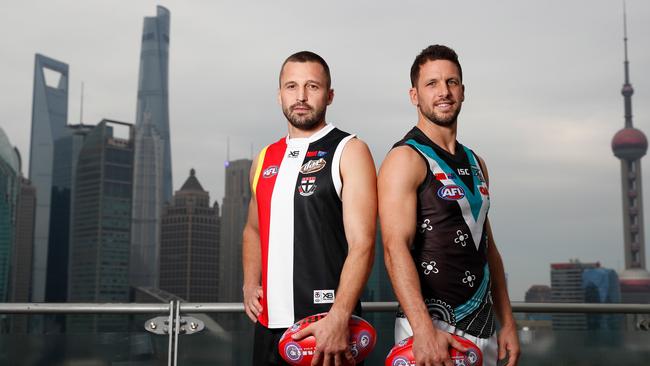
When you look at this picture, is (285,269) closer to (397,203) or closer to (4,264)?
(397,203)

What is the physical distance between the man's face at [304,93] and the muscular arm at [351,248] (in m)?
0.19

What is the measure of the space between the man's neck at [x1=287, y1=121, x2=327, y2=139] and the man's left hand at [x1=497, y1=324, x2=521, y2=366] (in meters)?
1.09

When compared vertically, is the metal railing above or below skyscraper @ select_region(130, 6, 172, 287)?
below

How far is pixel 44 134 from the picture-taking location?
15875 cm

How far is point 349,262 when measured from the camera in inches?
106

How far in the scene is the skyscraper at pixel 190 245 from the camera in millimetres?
148500

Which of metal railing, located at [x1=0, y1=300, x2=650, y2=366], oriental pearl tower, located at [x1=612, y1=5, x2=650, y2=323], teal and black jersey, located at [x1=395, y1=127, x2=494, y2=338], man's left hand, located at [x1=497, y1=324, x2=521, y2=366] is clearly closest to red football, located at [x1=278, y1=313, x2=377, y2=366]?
teal and black jersey, located at [x1=395, y1=127, x2=494, y2=338]

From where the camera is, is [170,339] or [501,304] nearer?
→ [501,304]

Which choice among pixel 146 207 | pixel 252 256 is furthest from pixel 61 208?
pixel 252 256

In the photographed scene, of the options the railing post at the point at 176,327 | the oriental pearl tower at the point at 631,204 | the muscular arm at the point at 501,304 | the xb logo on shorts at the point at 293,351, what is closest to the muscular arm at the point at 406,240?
the xb logo on shorts at the point at 293,351

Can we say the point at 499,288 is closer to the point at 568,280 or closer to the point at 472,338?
the point at 472,338

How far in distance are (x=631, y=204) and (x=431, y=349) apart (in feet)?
487

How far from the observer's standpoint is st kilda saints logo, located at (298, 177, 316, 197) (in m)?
2.88

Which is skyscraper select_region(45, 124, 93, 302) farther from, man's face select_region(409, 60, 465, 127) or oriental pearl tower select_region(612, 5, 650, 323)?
man's face select_region(409, 60, 465, 127)
